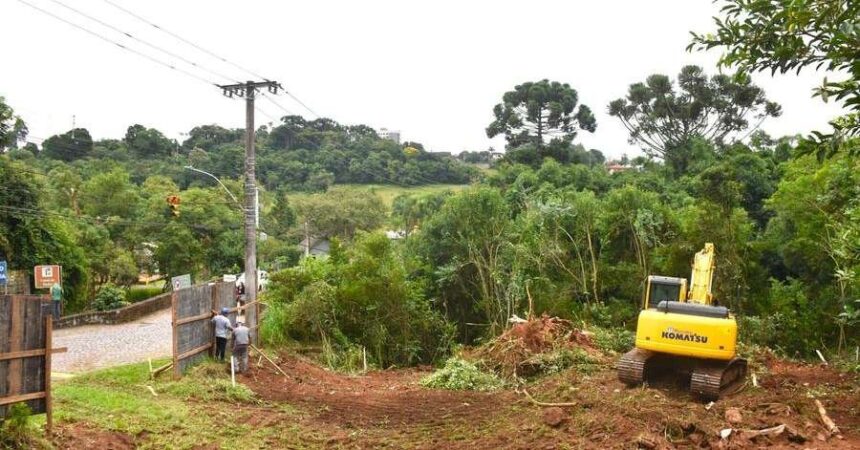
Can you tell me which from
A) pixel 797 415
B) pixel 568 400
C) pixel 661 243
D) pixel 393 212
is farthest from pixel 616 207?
pixel 393 212

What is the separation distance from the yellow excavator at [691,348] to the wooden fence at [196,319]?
8.73 m

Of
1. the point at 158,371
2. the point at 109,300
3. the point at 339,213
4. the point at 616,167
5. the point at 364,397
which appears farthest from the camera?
the point at 616,167

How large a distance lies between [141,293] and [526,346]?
2965 centimetres

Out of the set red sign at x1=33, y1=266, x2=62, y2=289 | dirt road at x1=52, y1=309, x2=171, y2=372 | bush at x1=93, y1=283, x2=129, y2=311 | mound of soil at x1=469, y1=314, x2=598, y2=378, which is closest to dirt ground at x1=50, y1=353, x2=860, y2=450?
mound of soil at x1=469, y1=314, x2=598, y2=378

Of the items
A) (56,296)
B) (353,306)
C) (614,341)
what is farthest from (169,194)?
(614,341)

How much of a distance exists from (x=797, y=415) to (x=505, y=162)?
41059 mm

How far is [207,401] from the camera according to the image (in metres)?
12.9

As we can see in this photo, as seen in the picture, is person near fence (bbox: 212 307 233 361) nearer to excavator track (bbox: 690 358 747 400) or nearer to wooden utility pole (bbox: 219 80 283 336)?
wooden utility pole (bbox: 219 80 283 336)

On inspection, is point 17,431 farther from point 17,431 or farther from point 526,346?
point 526,346

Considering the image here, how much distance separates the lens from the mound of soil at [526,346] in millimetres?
16875

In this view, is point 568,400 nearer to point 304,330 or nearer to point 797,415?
point 797,415

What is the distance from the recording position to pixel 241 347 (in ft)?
51.4

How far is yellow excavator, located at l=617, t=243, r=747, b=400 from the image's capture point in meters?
12.1

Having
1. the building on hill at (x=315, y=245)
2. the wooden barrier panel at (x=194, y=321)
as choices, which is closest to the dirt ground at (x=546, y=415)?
the wooden barrier panel at (x=194, y=321)
